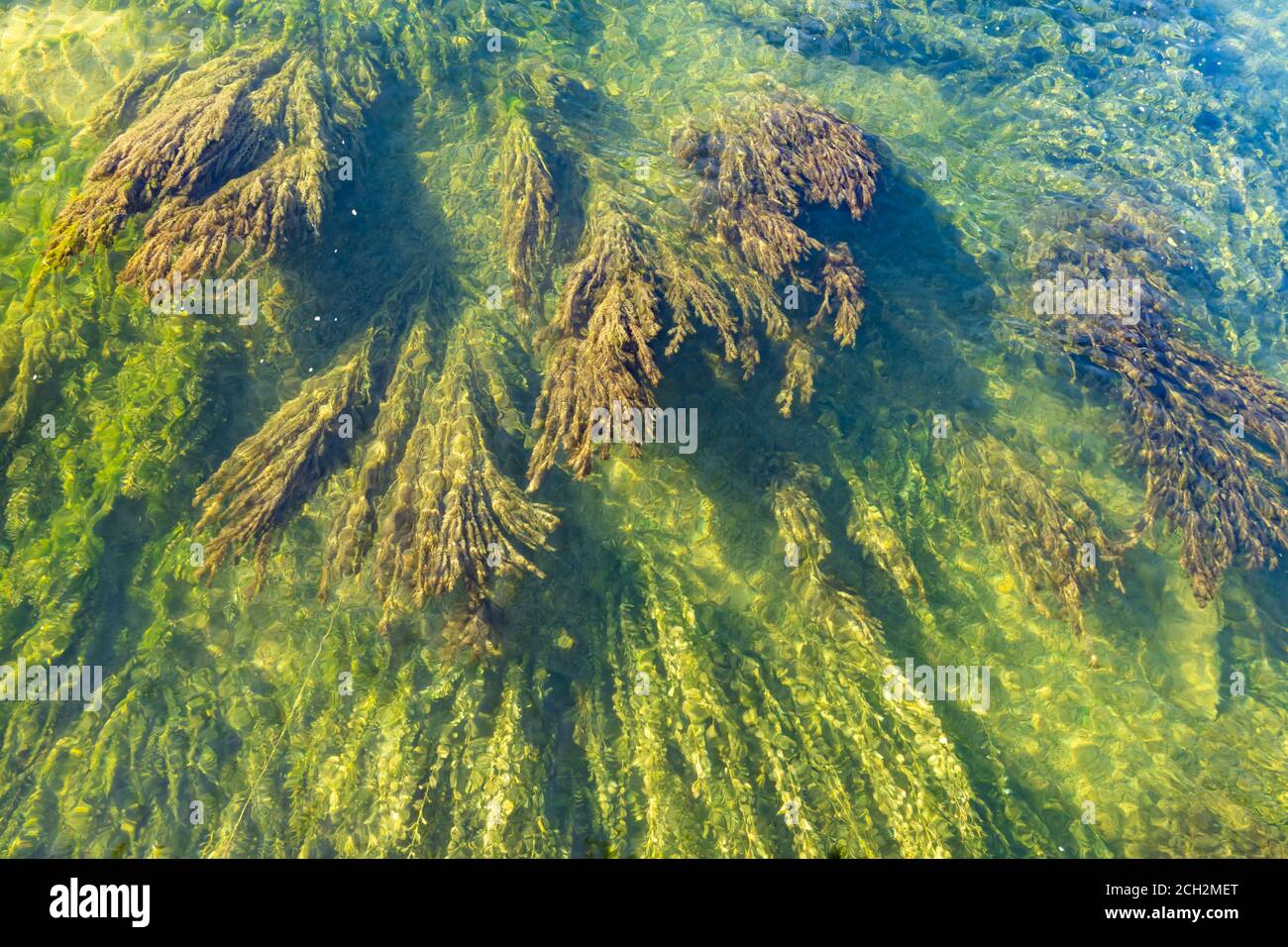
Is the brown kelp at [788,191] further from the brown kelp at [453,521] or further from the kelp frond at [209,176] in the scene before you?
the kelp frond at [209,176]

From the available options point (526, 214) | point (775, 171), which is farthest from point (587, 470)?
point (775, 171)

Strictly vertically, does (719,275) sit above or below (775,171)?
below

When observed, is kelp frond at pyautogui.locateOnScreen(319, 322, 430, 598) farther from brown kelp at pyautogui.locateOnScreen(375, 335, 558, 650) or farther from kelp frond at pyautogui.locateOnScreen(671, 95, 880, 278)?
kelp frond at pyautogui.locateOnScreen(671, 95, 880, 278)

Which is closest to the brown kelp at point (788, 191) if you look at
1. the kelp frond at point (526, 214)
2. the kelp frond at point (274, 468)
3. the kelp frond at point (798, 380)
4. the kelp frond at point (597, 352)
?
the kelp frond at point (798, 380)

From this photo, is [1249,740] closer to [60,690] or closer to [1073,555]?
[1073,555]

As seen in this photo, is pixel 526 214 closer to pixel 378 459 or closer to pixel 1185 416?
pixel 378 459

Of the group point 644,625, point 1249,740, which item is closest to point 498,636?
point 644,625

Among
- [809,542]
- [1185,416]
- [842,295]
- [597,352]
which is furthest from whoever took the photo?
[842,295]
